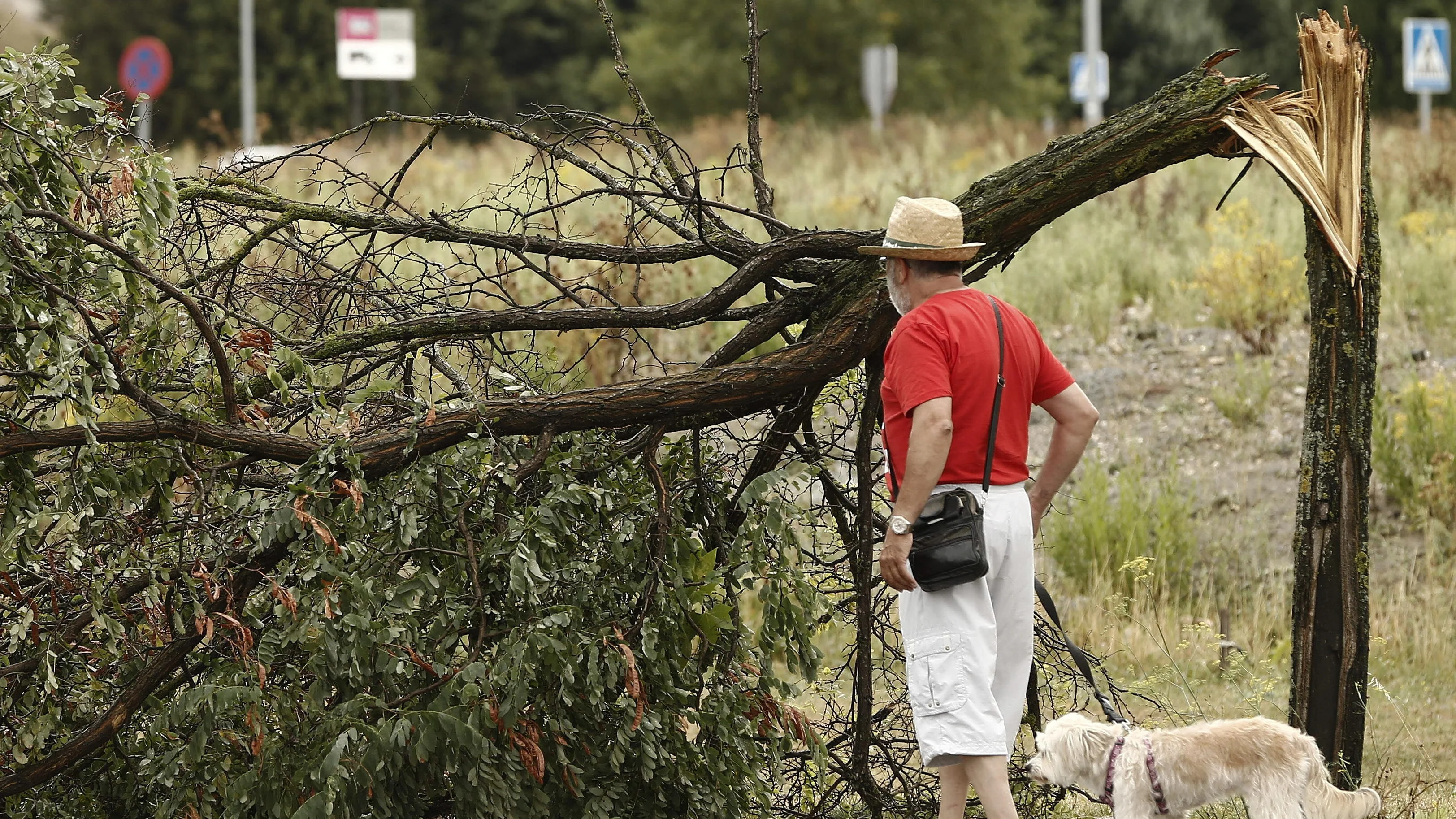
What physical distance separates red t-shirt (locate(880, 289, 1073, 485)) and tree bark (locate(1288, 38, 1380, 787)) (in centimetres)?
112

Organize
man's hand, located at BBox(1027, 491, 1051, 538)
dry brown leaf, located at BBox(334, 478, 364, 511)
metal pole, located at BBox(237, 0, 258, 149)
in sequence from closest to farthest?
dry brown leaf, located at BBox(334, 478, 364, 511) < man's hand, located at BBox(1027, 491, 1051, 538) < metal pole, located at BBox(237, 0, 258, 149)

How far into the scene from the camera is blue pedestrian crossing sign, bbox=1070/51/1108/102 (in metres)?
19.9

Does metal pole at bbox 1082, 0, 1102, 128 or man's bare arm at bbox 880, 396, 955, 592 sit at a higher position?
metal pole at bbox 1082, 0, 1102, 128

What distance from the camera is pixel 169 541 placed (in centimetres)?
407

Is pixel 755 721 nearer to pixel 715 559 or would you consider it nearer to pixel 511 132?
pixel 715 559

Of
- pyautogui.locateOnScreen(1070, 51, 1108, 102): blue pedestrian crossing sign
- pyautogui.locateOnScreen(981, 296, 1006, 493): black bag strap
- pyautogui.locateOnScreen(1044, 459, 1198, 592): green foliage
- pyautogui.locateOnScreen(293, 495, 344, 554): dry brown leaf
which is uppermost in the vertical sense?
pyautogui.locateOnScreen(1070, 51, 1108, 102): blue pedestrian crossing sign

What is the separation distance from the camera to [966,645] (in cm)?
365

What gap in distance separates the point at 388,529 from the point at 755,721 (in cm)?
113

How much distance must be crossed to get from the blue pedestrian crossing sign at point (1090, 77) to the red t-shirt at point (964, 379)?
1685cm

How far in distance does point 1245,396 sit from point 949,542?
18.8 ft

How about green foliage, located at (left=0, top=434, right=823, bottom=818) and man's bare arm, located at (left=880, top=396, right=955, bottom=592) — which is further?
green foliage, located at (left=0, top=434, right=823, bottom=818)

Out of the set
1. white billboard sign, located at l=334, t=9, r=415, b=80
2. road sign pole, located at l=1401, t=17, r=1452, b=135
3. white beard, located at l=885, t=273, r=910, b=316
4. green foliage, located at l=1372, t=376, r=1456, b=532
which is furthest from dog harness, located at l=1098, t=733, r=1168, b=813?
white billboard sign, located at l=334, t=9, r=415, b=80

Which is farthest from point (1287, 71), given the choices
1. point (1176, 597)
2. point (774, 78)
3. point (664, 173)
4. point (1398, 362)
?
point (664, 173)

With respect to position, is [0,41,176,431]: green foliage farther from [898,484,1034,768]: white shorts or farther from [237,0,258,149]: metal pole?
[237,0,258,149]: metal pole
